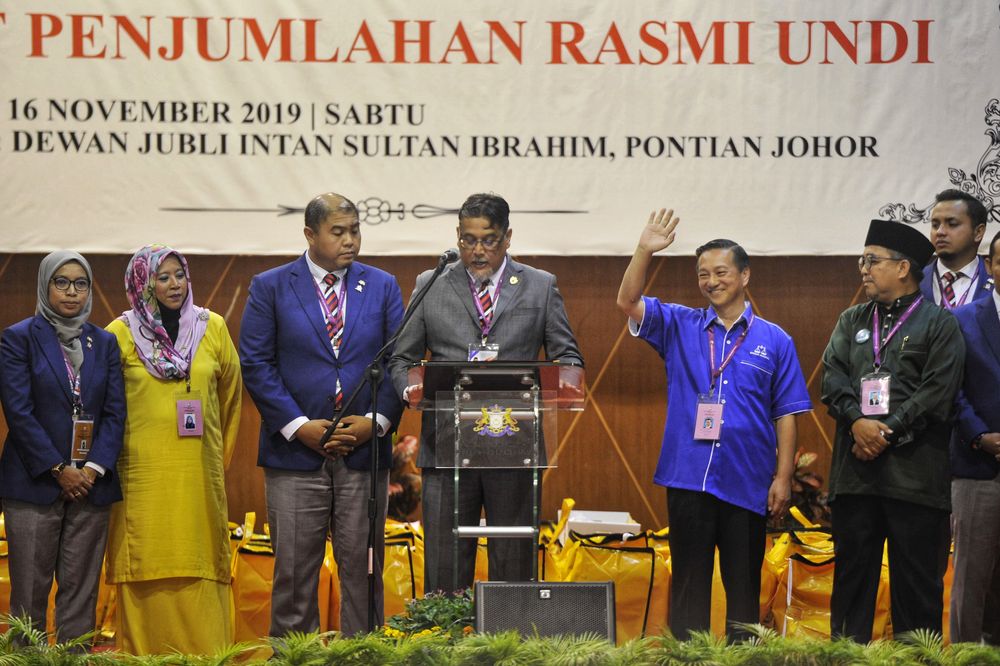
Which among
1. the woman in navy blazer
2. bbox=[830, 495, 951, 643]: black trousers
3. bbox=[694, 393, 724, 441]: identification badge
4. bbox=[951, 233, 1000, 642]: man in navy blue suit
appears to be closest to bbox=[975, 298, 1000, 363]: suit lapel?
bbox=[951, 233, 1000, 642]: man in navy blue suit

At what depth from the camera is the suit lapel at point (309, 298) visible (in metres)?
4.12

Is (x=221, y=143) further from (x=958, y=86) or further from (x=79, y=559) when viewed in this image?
(x=958, y=86)

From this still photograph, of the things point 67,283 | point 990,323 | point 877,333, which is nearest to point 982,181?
point 990,323

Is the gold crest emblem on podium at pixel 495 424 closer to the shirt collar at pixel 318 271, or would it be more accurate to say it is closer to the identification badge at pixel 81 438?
the shirt collar at pixel 318 271

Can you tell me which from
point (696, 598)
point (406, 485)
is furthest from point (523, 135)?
point (696, 598)

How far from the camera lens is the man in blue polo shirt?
3887 mm

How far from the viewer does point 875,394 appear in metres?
3.78

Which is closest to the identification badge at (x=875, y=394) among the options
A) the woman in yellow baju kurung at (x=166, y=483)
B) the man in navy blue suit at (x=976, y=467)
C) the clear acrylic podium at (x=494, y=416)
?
the man in navy blue suit at (x=976, y=467)

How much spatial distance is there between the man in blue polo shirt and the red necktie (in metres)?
0.99

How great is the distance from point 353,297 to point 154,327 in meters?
0.70

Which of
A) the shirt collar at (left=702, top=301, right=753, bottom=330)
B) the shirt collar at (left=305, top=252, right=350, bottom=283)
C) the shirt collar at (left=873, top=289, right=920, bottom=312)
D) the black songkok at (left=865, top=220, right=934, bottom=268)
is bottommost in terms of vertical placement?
the shirt collar at (left=702, top=301, right=753, bottom=330)

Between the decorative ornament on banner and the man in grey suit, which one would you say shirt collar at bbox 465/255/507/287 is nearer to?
the man in grey suit

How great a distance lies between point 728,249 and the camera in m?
3.99

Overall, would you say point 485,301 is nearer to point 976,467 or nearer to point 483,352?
point 483,352
